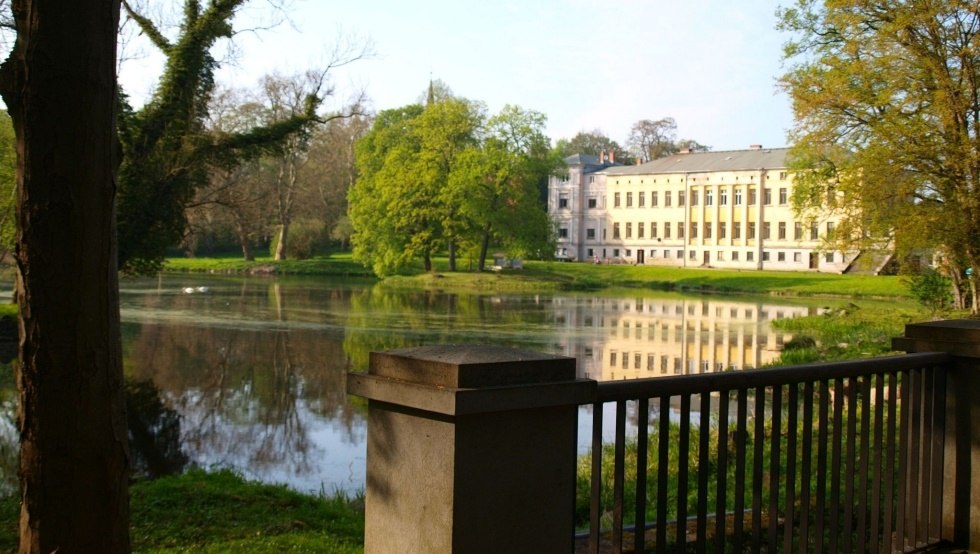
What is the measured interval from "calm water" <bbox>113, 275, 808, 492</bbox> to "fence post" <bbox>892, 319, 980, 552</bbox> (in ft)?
20.3

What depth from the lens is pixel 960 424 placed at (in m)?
4.85

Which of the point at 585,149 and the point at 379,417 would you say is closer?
the point at 379,417

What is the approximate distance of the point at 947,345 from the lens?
4.85 m

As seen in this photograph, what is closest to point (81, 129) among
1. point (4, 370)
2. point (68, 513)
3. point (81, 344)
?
point (81, 344)

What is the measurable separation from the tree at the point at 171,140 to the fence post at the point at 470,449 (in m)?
15.1

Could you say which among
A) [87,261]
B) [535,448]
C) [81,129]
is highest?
[81,129]

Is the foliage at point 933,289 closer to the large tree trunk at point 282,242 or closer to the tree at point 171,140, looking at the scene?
the tree at point 171,140

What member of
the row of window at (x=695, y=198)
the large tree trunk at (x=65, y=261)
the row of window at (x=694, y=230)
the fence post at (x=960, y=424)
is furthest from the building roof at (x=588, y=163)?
the large tree trunk at (x=65, y=261)

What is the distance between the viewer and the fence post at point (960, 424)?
4.79m

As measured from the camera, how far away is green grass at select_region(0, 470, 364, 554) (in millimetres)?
6434

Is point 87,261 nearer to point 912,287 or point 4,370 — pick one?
point 4,370

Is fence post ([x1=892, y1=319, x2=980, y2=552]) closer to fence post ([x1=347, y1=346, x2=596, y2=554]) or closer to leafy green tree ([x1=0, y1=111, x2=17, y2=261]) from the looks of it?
fence post ([x1=347, y1=346, x2=596, y2=554])

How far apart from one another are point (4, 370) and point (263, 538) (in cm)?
1173

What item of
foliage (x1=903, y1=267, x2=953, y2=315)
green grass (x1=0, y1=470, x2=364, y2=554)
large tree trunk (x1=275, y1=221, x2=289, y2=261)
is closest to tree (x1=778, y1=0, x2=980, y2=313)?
foliage (x1=903, y1=267, x2=953, y2=315)
